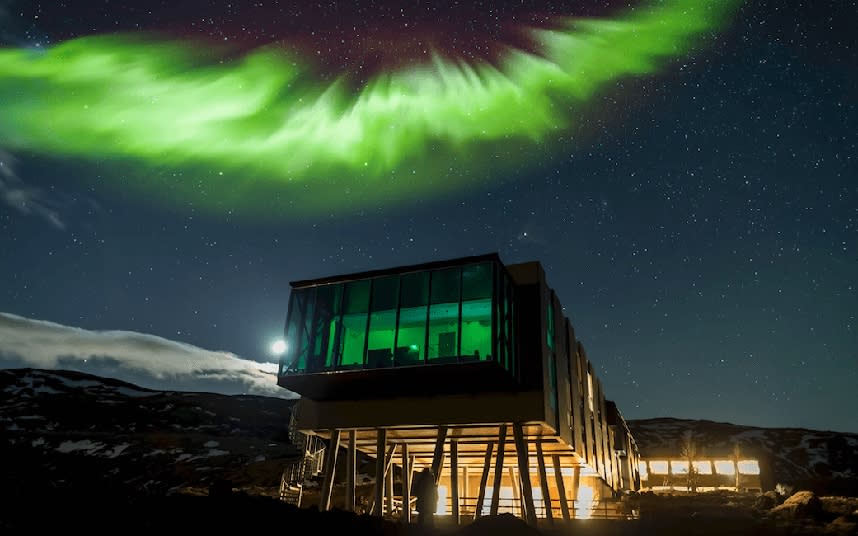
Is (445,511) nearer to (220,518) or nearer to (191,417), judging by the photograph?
(220,518)

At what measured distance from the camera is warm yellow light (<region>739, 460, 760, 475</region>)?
64.0 meters

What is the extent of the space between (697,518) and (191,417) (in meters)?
115

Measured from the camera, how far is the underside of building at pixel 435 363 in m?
27.5

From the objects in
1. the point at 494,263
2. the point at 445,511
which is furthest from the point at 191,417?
the point at 494,263

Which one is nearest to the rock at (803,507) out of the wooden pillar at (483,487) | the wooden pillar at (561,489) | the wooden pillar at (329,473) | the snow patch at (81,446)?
the wooden pillar at (561,489)

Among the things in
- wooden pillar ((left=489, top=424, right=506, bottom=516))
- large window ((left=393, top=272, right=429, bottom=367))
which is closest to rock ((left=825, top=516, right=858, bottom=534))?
wooden pillar ((left=489, top=424, right=506, bottom=516))

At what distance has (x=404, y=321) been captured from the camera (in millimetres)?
28641

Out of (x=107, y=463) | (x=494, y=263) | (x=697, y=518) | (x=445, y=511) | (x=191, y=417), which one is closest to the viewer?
(x=697, y=518)

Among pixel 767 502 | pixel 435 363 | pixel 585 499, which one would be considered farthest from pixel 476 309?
pixel 585 499

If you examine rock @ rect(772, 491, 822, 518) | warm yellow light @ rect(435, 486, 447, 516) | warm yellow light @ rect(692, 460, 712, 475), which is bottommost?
warm yellow light @ rect(435, 486, 447, 516)

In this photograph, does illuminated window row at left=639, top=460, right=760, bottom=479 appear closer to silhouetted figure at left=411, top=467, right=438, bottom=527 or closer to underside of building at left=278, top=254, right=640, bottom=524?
underside of building at left=278, top=254, right=640, bottom=524

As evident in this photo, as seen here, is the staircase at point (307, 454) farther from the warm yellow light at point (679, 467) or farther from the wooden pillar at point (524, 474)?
the warm yellow light at point (679, 467)

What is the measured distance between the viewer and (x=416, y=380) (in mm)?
28391

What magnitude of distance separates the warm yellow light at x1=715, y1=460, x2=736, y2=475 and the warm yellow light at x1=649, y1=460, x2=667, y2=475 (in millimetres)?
8893
